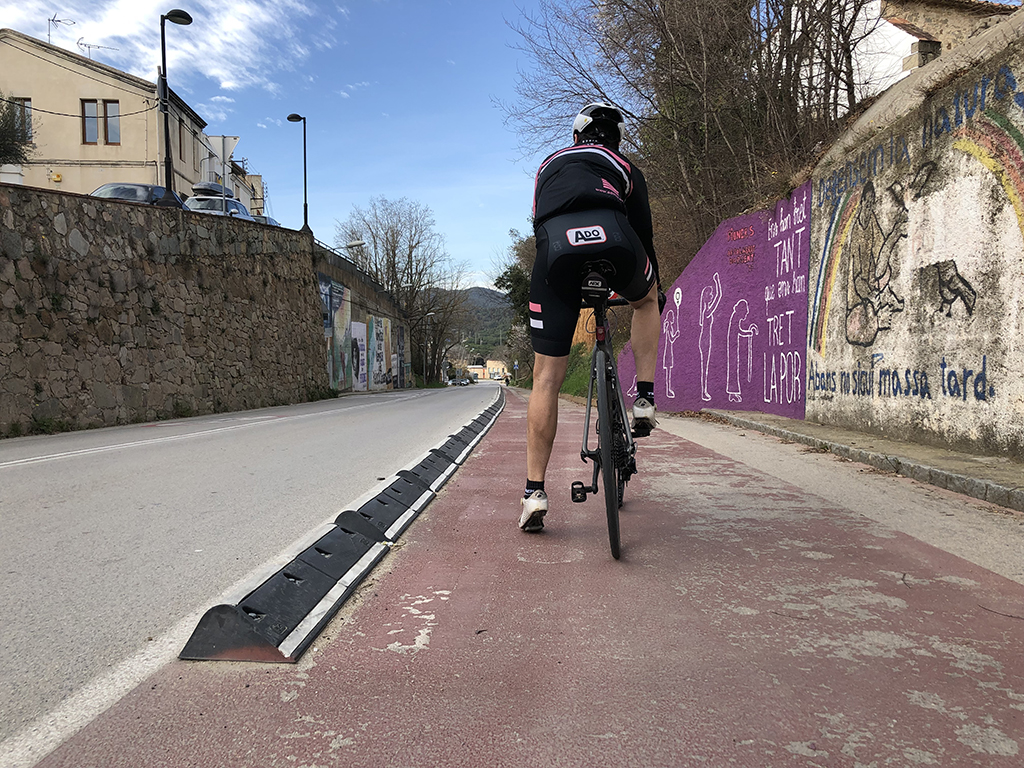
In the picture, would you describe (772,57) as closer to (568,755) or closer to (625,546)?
(625,546)

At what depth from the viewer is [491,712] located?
2.03m

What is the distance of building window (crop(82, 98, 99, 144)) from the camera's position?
32.9 m

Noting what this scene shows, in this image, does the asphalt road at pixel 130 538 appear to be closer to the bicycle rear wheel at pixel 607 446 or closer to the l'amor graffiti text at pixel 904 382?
the bicycle rear wheel at pixel 607 446

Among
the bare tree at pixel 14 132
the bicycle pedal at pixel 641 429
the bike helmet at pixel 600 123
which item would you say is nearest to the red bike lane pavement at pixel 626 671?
the bicycle pedal at pixel 641 429

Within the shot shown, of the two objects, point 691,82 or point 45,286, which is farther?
point 691,82

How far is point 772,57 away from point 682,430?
892 cm

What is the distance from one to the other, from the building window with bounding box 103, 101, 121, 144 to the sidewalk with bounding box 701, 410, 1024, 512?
34.0 metres

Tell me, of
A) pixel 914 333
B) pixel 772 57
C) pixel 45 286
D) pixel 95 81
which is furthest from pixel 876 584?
pixel 95 81

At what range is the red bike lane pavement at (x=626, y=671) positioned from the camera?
6.04 feet

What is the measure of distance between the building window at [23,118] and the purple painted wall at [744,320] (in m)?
29.1

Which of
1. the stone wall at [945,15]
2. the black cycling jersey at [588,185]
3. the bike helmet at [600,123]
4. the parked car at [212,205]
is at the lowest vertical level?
the black cycling jersey at [588,185]

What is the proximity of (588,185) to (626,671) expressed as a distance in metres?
2.21

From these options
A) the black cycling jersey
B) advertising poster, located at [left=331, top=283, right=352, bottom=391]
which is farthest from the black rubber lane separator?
advertising poster, located at [left=331, top=283, right=352, bottom=391]

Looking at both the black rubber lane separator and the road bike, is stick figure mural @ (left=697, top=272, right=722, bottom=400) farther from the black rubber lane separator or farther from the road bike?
the road bike
